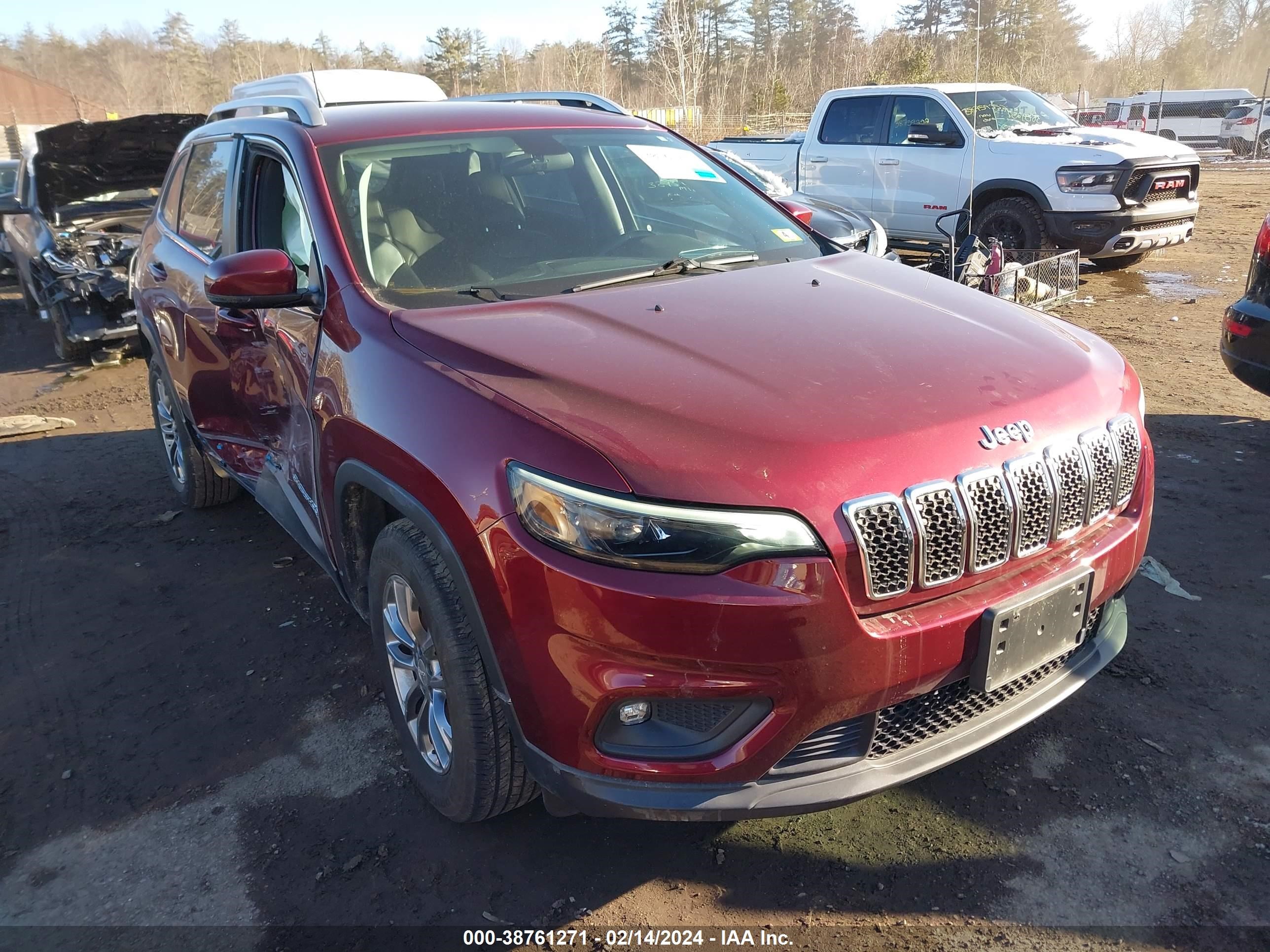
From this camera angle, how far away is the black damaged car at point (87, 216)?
834cm

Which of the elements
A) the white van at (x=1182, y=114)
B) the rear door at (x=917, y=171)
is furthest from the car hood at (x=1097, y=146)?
the white van at (x=1182, y=114)

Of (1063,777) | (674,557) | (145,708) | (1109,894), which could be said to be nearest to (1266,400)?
(1063,777)

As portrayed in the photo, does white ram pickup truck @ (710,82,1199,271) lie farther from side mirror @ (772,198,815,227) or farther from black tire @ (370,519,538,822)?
black tire @ (370,519,538,822)

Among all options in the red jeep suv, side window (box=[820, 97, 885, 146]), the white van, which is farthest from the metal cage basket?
the white van

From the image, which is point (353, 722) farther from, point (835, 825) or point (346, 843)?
point (835, 825)

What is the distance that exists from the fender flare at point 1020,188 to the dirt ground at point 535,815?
19.1ft

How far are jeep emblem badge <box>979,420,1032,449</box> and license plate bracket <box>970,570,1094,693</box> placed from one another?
0.34 m

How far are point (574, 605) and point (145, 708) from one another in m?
2.17

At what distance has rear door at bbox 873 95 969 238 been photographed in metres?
9.95

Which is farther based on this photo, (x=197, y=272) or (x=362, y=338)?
(x=197, y=272)

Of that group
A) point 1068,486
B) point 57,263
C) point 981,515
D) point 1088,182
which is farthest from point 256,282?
point 1088,182

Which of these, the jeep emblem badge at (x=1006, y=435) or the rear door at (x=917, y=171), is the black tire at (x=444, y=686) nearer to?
the jeep emblem badge at (x=1006, y=435)

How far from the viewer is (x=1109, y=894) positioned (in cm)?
228

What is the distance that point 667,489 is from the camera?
1.91m
